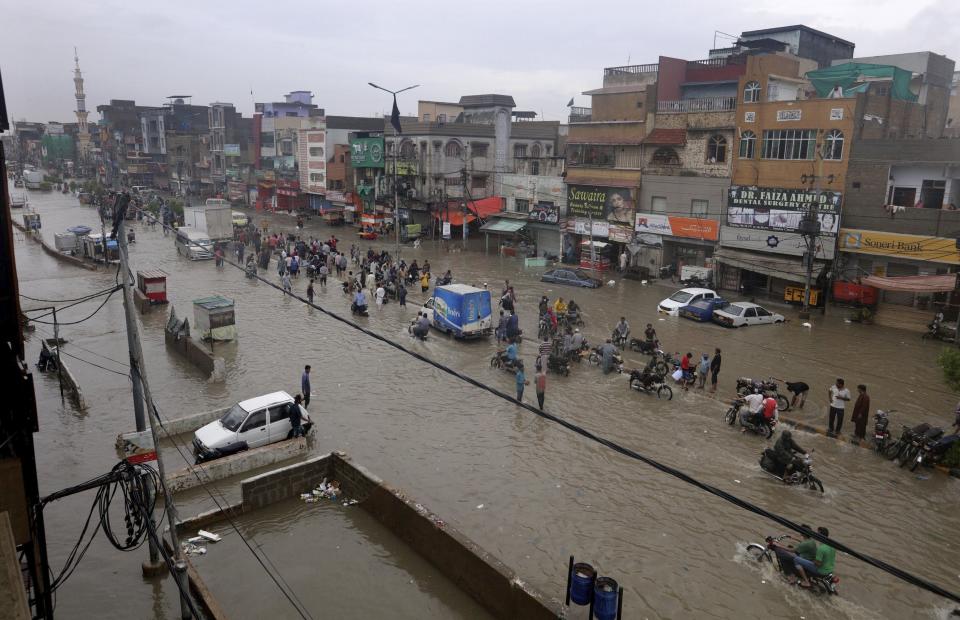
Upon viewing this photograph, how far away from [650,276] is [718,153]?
24.3 feet

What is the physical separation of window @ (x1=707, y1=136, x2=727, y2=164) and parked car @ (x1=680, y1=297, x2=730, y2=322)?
9.79 m

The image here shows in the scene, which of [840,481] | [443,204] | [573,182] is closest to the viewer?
[840,481]

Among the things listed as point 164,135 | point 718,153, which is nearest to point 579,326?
point 718,153

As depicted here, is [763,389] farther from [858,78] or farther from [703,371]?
[858,78]

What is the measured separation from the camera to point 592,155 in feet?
134

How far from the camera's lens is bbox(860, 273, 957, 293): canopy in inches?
968

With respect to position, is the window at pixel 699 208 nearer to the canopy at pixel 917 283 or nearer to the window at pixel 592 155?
the window at pixel 592 155

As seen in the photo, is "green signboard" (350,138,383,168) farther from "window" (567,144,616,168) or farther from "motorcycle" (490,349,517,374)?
"motorcycle" (490,349,517,374)

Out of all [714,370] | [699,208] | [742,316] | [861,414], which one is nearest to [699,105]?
[699,208]

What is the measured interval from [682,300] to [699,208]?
830 centimetres

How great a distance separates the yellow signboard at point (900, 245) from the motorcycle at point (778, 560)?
63.9 feet

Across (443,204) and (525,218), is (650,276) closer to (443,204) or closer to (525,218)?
(525,218)

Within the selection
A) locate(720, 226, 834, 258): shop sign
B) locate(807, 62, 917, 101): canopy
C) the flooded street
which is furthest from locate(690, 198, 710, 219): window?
locate(807, 62, 917, 101): canopy

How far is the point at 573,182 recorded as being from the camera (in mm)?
41062
